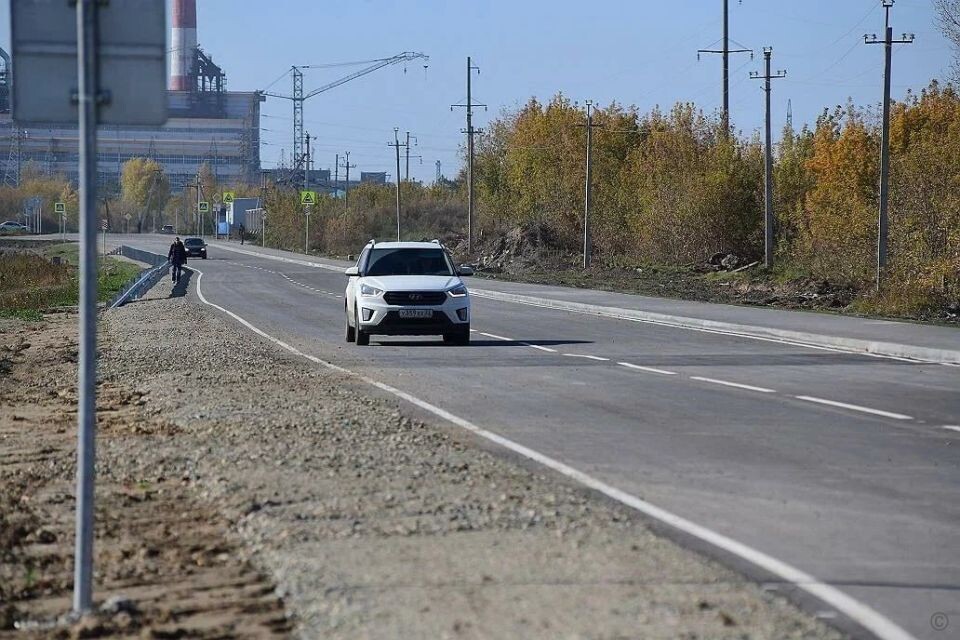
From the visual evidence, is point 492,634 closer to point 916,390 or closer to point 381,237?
point 916,390

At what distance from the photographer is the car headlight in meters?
23.8

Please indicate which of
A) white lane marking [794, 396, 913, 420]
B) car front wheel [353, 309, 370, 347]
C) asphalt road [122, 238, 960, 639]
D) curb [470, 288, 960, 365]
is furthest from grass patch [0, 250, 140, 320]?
white lane marking [794, 396, 913, 420]

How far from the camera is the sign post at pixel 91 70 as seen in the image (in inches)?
246

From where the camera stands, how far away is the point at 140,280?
157 ft

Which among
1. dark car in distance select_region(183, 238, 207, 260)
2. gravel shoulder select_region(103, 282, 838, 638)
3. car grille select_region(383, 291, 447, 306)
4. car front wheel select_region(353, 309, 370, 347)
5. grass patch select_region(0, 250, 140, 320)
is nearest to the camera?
gravel shoulder select_region(103, 282, 838, 638)

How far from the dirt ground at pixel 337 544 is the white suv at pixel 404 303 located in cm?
964

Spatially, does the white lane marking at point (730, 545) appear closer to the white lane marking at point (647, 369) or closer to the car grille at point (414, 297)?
the white lane marking at point (647, 369)

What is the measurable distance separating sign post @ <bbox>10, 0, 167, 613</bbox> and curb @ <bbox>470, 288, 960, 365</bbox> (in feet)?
53.6

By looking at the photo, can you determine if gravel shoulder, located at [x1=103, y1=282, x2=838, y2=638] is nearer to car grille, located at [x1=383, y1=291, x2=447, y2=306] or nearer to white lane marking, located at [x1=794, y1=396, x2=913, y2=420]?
white lane marking, located at [x1=794, y1=396, x2=913, y2=420]

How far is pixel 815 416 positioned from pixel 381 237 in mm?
97224

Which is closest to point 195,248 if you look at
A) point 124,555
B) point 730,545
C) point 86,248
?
point 124,555

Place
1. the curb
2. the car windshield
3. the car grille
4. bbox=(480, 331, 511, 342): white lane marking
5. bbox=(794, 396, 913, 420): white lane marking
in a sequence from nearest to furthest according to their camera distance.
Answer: bbox=(794, 396, 913, 420): white lane marking, the curb, the car grille, the car windshield, bbox=(480, 331, 511, 342): white lane marking

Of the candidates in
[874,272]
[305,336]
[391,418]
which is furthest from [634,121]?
[391,418]

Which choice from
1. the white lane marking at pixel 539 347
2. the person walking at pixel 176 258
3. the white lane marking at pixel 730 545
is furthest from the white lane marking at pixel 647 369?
the person walking at pixel 176 258
